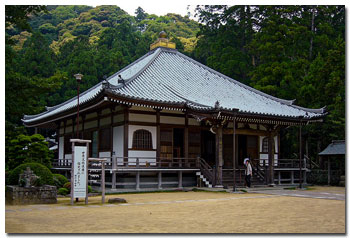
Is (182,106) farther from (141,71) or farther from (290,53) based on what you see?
(290,53)

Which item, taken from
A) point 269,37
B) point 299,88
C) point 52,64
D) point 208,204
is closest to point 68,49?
point 52,64

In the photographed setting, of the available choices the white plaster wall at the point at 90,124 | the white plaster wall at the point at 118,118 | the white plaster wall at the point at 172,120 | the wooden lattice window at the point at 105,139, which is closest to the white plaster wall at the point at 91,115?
the white plaster wall at the point at 90,124

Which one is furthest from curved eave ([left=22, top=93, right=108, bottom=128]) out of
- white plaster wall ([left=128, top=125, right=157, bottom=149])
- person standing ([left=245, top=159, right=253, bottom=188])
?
person standing ([left=245, top=159, right=253, bottom=188])

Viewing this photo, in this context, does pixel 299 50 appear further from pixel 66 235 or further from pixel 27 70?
pixel 66 235

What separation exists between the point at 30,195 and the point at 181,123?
381 inches

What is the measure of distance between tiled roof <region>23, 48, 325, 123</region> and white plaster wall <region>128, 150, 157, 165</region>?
8.49 feet

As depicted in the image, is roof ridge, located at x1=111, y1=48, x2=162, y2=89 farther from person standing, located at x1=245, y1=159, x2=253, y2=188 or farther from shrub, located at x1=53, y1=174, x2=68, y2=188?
person standing, located at x1=245, y1=159, x2=253, y2=188

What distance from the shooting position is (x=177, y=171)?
62.6 ft

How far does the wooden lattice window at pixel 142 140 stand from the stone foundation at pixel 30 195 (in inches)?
265

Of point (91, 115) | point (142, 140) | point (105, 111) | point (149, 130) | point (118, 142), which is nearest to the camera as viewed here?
point (142, 140)

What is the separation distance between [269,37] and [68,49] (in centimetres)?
2406

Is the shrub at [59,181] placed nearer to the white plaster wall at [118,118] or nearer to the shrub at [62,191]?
the shrub at [62,191]

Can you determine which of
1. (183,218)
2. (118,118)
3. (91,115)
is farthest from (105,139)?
(183,218)

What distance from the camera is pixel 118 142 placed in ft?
63.8
